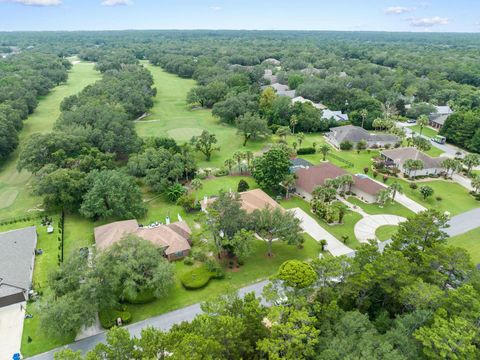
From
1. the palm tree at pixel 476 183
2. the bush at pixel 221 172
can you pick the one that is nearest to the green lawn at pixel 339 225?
the bush at pixel 221 172

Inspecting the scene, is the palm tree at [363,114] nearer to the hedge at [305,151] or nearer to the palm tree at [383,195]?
the hedge at [305,151]

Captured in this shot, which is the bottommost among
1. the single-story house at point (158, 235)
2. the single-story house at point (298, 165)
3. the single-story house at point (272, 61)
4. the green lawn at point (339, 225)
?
the green lawn at point (339, 225)

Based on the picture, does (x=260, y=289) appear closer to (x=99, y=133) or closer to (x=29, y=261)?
(x=29, y=261)

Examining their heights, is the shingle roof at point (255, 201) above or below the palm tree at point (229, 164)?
above

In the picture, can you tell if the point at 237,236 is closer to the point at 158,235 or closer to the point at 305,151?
the point at 158,235

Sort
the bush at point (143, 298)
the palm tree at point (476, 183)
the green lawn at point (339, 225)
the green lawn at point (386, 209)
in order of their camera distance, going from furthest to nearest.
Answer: the palm tree at point (476, 183), the green lawn at point (386, 209), the green lawn at point (339, 225), the bush at point (143, 298)

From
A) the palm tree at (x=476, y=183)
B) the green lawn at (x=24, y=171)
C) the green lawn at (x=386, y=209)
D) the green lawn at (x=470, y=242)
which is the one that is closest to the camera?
the green lawn at (x=470, y=242)
